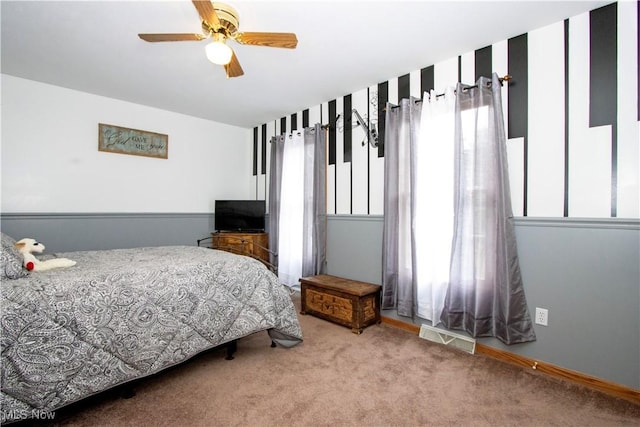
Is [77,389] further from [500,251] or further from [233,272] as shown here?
[500,251]

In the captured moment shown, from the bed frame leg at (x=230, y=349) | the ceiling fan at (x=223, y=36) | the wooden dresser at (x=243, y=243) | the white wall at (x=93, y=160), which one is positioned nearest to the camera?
the ceiling fan at (x=223, y=36)

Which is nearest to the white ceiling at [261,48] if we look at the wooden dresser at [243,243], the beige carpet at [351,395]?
the wooden dresser at [243,243]

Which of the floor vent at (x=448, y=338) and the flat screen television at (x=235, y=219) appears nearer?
the floor vent at (x=448, y=338)

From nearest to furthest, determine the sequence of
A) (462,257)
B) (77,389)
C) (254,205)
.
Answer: (77,389) → (462,257) → (254,205)

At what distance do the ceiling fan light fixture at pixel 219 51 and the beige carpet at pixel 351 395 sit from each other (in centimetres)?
205

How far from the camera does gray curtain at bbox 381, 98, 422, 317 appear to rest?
2887 millimetres

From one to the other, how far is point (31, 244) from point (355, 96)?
128 inches

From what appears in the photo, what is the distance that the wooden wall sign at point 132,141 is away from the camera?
372cm

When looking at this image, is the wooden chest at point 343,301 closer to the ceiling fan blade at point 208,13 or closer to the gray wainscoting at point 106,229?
the gray wainscoting at point 106,229

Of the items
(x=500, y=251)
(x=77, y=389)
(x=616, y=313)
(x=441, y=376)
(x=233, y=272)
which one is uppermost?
(x=500, y=251)

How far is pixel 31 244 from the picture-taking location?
2.38m

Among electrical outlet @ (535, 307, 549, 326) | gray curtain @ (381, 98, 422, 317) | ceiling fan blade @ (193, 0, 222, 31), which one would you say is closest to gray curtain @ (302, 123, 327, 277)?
gray curtain @ (381, 98, 422, 317)

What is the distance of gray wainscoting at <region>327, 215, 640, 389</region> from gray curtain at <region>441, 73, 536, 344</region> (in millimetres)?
114

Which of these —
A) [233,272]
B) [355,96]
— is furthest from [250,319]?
[355,96]
